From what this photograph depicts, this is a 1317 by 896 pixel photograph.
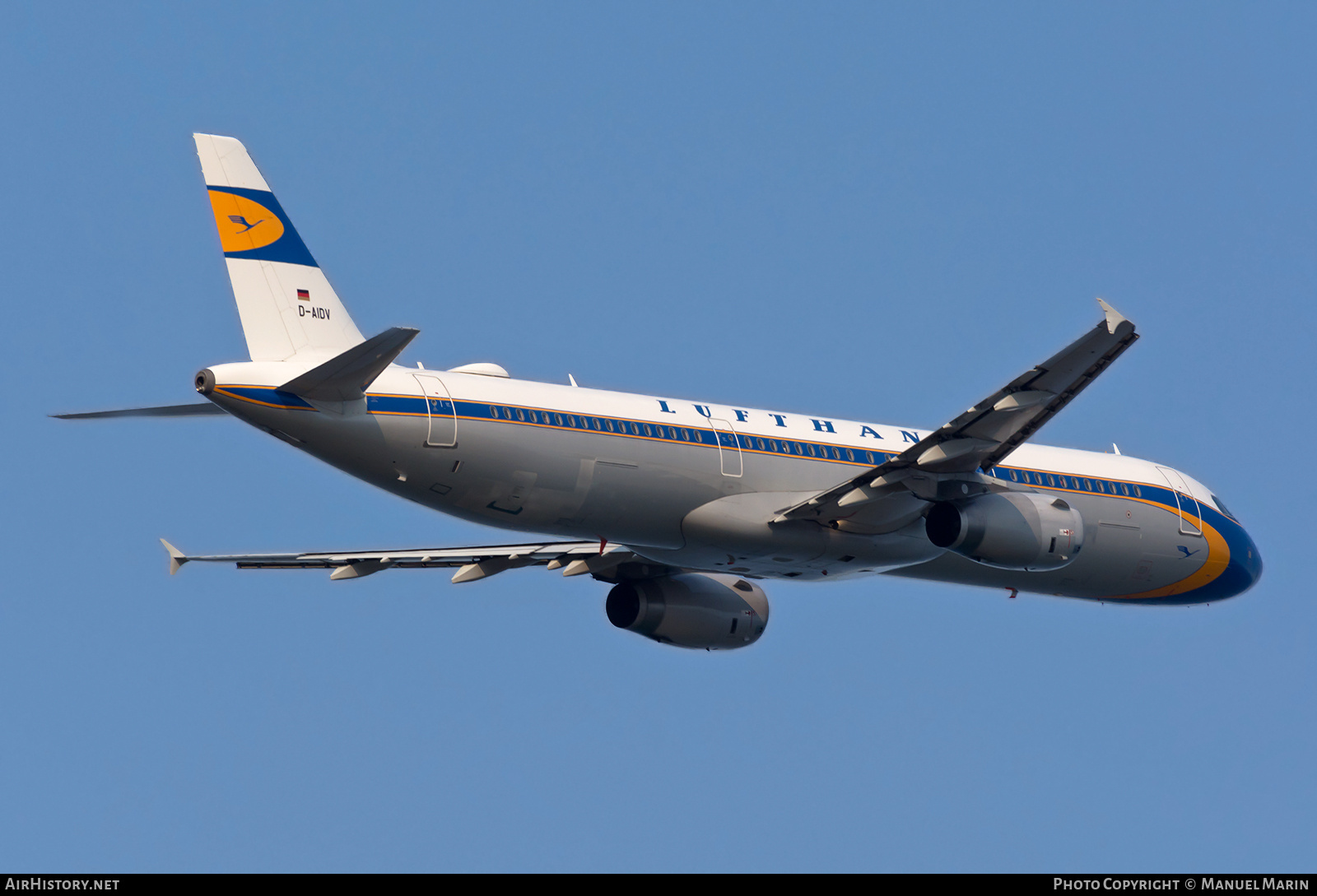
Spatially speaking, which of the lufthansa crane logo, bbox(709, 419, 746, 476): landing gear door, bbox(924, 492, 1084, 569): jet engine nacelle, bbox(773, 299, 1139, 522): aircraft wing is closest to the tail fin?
the lufthansa crane logo

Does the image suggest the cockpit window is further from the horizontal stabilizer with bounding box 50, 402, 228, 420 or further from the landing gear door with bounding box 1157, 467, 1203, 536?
the horizontal stabilizer with bounding box 50, 402, 228, 420

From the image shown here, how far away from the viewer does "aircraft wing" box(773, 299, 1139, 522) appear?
28.3 m

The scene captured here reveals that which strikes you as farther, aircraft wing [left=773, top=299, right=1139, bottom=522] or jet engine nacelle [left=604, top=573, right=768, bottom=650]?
jet engine nacelle [left=604, top=573, right=768, bottom=650]

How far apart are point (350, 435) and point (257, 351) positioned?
1968mm

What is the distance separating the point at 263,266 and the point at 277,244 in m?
0.49

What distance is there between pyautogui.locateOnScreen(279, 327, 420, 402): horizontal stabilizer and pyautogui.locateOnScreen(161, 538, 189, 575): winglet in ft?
20.2

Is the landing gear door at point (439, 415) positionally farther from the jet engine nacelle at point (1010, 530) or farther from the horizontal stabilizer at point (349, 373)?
the jet engine nacelle at point (1010, 530)

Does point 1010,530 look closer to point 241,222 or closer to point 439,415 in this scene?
point 439,415

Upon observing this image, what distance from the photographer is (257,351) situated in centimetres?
2769

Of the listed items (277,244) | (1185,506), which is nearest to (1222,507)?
(1185,506)

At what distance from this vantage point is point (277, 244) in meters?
28.4

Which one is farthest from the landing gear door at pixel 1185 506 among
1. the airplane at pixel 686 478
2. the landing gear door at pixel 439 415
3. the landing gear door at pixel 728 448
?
the landing gear door at pixel 439 415
